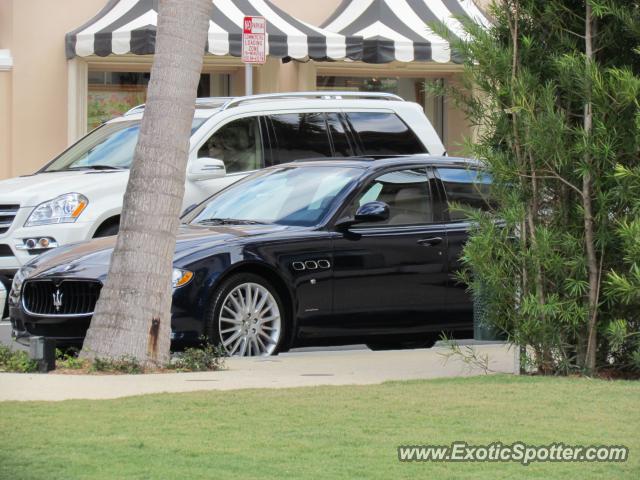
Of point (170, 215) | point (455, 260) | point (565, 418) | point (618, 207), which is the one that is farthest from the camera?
point (455, 260)

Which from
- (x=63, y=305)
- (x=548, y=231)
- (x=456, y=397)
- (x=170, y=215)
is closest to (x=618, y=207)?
(x=548, y=231)

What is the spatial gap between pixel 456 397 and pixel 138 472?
2.69m

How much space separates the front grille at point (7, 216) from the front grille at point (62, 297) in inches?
101

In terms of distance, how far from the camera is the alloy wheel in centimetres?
1134

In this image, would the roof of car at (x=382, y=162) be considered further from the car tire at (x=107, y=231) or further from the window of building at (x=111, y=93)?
the window of building at (x=111, y=93)

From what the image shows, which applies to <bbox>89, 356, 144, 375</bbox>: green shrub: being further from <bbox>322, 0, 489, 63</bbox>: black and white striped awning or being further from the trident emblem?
<bbox>322, 0, 489, 63</bbox>: black and white striped awning

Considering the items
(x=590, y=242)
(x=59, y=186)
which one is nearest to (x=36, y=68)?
(x=59, y=186)

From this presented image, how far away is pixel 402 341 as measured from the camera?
12.5 m

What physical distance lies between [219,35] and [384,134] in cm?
650

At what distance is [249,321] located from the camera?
11422mm

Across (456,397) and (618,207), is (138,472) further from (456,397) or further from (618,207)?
(618,207)

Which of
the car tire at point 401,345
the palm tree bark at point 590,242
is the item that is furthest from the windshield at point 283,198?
the palm tree bark at point 590,242

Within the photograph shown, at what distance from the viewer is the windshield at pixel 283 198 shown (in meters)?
12.3

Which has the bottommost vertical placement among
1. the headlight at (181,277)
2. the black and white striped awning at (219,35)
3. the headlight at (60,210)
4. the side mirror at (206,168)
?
the headlight at (181,277)
